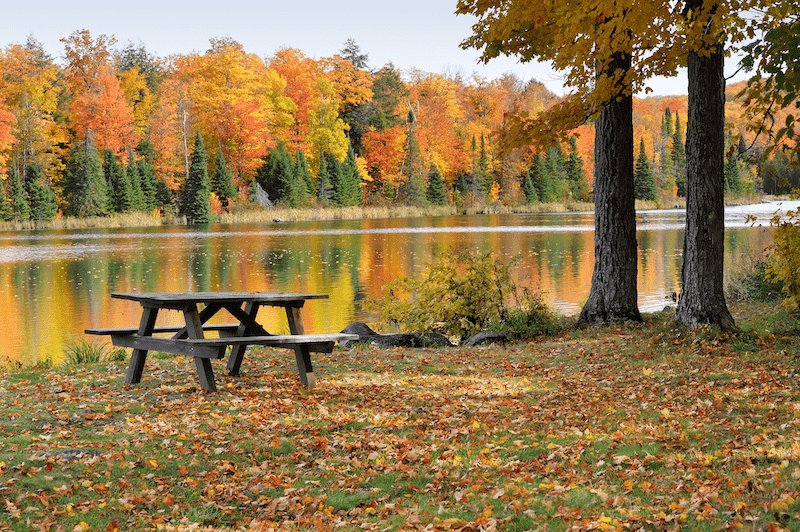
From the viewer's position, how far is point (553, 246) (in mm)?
30359

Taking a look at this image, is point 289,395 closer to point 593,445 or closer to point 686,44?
point 593,445

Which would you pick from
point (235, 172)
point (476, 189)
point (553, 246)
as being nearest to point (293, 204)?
point (235, 172)

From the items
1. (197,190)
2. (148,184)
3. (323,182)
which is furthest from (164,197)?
(323,182)

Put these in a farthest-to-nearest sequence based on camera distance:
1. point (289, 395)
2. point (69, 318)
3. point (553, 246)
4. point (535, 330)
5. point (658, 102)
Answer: point (658, 102) < point (553, 246) < point (69, 318) < point (535, 330) < point (289, 395)

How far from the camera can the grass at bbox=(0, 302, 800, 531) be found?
4141 mm

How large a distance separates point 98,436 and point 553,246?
26341 millimetres

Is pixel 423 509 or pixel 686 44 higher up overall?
pixel 686 44

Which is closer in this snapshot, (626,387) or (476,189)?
(626,387)

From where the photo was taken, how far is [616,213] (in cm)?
1010

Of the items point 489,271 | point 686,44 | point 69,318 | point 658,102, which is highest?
point 658,102

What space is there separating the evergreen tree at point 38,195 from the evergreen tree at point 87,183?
1.55 m

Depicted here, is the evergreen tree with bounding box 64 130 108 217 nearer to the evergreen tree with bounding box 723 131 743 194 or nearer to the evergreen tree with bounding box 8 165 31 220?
the evergreen tree with bounding box 8 165 31 220

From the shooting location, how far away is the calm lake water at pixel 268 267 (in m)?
15.9

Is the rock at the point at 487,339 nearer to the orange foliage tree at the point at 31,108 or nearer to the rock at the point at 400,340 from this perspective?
the rock at the point at 400,340
